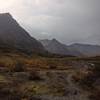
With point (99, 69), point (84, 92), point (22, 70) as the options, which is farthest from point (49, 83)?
point (99, 69)

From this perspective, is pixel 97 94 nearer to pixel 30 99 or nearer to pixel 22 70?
pixel 30 99

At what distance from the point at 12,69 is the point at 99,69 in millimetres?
12365

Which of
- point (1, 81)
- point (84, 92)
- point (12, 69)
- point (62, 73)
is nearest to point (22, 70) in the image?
point (12, 69)

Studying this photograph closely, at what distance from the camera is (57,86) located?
1240 inches

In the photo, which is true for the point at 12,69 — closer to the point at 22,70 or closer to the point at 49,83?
the point at 22,70

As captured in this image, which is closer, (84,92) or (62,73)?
(84,92)

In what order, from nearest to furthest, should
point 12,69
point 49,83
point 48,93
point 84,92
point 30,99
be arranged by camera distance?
point 30,99
point 48,93
point 84,92
point 49,83
point 12,69

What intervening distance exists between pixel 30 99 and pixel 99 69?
18.6 m

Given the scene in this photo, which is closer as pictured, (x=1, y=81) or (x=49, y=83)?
(x=1, y=81)

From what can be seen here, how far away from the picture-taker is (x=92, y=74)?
38.2 meters

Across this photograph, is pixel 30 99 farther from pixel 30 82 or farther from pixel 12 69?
pixel 12 69

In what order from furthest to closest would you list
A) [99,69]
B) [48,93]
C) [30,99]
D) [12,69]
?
[99,69], [12,69], [48,93], [30,99]

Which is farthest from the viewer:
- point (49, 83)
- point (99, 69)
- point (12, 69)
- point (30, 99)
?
point (99, 69)

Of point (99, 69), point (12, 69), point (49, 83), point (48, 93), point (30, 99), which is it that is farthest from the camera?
point (99, 69)
